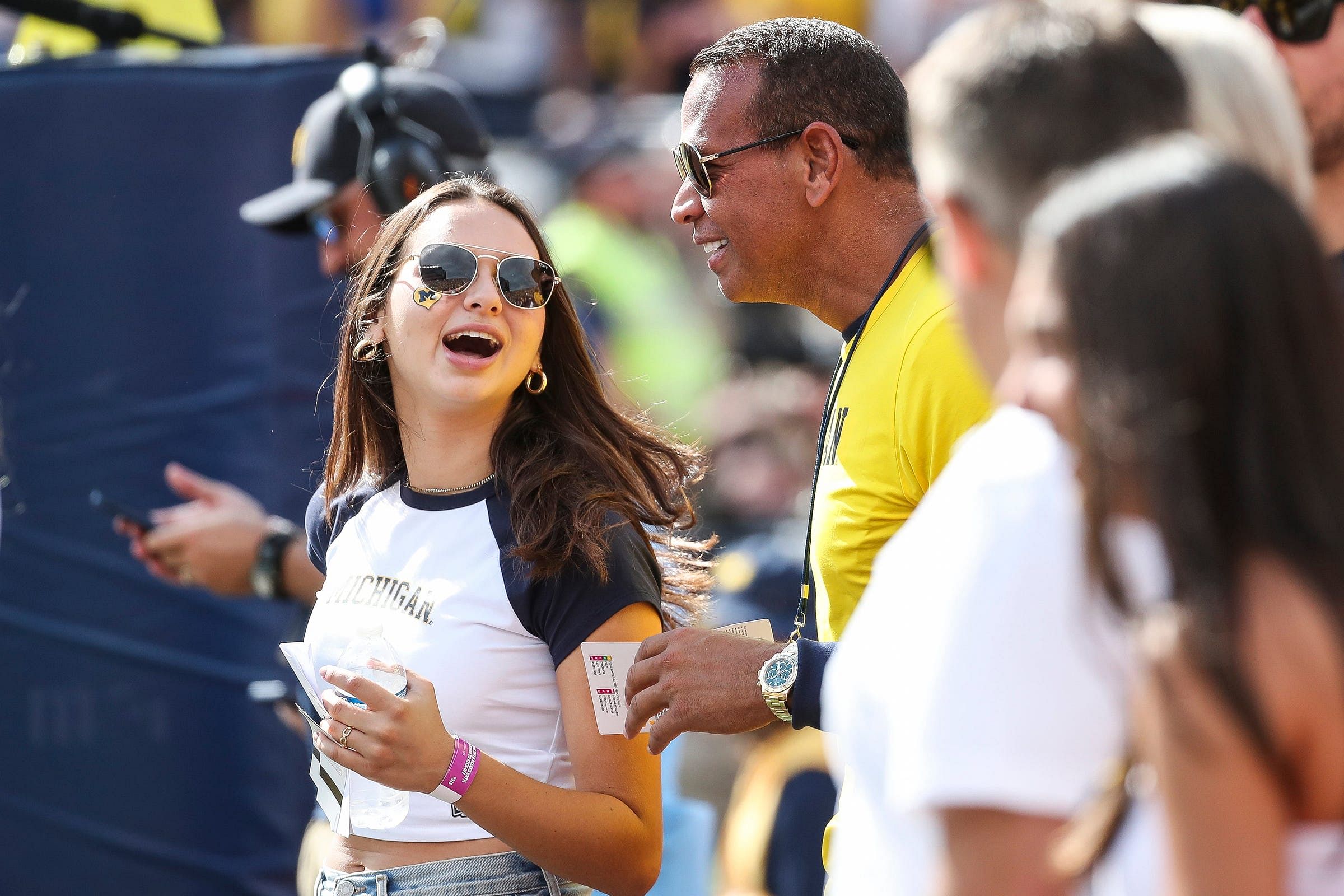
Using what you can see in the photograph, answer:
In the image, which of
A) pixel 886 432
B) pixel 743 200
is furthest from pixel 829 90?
pixel 886 432

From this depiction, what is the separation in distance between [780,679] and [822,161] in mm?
Result: 941

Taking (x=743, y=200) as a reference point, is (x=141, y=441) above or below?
below

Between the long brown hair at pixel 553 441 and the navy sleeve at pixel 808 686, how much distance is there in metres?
0.42

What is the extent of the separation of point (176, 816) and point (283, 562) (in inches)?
35.4

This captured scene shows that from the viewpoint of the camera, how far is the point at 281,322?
3783mm

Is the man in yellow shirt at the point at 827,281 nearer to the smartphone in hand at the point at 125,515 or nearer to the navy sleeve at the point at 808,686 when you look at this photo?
the navy sleeve at the point at 808,686

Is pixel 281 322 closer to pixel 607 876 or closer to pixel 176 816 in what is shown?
pixel 176 816

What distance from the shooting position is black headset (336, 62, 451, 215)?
10.7 feet

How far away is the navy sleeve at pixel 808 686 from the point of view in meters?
1.89

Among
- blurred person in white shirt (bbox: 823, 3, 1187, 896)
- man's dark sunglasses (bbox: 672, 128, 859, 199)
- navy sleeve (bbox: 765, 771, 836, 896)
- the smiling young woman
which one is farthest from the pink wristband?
navy sleeve (bbox: 765, 771, 836, 896)

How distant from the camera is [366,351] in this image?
2629 mm

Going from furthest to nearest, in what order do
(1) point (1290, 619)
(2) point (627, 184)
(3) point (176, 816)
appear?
(2) point (627, 184) < (3) point (176, 816) < (1) point (1290, 619)

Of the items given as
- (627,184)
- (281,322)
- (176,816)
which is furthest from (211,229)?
(627,184)

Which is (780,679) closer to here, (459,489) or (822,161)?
(459,489)
